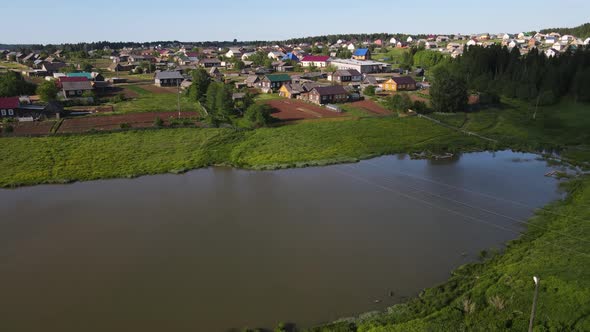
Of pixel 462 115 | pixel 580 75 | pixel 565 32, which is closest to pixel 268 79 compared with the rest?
pixel 462 115

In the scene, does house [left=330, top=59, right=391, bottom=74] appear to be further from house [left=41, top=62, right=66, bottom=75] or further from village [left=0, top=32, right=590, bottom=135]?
house [left=41, top=62, right=66, bottom=75]

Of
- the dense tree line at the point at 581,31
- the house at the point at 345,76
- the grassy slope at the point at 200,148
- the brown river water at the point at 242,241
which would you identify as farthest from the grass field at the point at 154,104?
the dense tree line at the point at 581,31

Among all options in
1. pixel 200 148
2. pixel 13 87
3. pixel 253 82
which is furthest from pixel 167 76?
pixel 200 148

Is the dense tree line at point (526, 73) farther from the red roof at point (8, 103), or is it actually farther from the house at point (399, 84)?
the red roof at point (8, 103)

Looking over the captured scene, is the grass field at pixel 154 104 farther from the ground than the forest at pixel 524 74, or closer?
closer

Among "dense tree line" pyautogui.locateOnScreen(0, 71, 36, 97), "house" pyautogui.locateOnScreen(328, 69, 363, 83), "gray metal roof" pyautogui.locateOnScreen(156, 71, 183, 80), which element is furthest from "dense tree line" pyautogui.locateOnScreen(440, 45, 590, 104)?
"dense tree line" pyautogui.locateOnScreen(0, 71, 36, 97)

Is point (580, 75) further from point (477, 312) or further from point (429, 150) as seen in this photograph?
point (477, 312)
